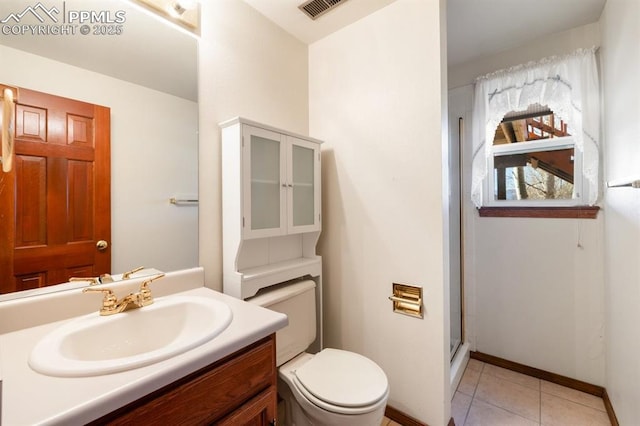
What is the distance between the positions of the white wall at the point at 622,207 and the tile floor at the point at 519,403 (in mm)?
175

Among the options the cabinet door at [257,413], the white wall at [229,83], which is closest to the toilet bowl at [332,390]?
the cabinet door at [257,413]

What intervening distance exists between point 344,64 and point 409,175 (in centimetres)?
86

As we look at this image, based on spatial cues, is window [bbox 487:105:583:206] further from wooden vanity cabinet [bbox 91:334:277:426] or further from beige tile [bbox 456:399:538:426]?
wooden vanity cabinet [bbox 91:334:277:426]

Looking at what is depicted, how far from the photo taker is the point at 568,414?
1.62 metres

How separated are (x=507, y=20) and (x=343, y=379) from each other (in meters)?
2.31

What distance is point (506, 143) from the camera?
213 centimetres

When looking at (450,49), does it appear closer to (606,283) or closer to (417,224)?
(417,224)

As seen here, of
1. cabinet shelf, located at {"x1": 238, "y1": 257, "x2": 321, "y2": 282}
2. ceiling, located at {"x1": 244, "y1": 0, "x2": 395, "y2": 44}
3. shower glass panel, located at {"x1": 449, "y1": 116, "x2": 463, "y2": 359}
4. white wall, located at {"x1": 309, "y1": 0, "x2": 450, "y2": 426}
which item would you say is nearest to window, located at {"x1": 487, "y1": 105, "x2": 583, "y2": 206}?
shower glass panel, located at {"x1": 449, "y1": 116, "x2": 463, "y2": 359}

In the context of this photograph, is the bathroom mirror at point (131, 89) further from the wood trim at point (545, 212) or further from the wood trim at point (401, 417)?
the wood trim at point (545, 212)

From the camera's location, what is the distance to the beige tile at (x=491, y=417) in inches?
61.6

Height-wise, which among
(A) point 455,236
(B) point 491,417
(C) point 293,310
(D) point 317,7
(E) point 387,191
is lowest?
(B) point 491,417

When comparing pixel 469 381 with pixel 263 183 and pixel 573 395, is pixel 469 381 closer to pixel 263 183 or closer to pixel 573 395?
pixel 573 395

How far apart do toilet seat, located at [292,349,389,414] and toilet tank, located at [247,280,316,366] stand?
0.12m

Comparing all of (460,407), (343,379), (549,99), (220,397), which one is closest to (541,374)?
(460,407)
